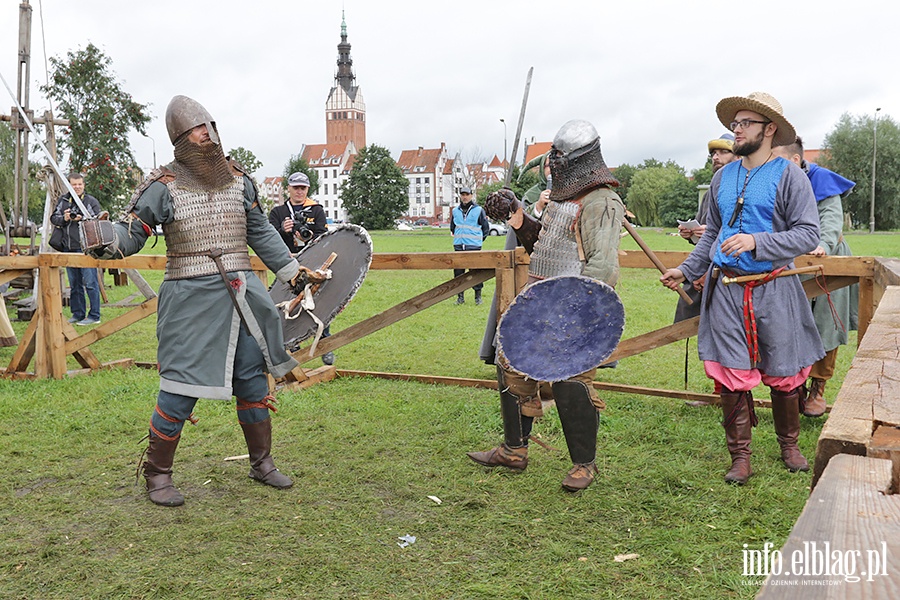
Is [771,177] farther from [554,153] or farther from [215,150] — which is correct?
[215,150]

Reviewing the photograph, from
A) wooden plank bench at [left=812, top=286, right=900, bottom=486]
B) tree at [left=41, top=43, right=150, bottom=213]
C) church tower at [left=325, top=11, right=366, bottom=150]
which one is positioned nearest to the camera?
wooden plank bench at [left=812, top=286, right=900, bottom=486]

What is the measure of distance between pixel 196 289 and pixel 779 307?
2660mm

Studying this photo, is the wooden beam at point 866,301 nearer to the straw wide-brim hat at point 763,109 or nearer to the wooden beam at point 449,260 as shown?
the straw wide-brim hat at point 763,109

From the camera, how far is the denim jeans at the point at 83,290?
907cm

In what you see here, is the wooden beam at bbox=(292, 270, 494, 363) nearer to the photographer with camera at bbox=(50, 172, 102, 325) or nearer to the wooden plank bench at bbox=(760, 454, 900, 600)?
the wooden plank bench at bbox=(760, 454, 900, 600)

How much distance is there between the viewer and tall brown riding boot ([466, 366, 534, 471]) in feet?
12.8

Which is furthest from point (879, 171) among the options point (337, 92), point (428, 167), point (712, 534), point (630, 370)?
point (337, 92)

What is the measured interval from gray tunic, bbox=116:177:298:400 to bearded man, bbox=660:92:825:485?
6.92 ft

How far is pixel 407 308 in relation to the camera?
17.7 feet

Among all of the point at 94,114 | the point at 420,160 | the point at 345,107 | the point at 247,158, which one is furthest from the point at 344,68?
the point at 94,114

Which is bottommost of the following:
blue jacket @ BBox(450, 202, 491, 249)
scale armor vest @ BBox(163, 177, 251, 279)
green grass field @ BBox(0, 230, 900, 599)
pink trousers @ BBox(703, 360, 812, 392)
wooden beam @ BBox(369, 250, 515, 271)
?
green grass field @ BBox(0, 230, 900, 599)

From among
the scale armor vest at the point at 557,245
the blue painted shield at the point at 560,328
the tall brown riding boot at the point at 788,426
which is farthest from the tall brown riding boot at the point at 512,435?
the tall brown riding boot at the point at 788,426

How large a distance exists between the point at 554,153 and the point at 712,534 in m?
1.86

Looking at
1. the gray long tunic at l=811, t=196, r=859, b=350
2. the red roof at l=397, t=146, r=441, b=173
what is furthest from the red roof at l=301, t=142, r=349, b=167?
the gray long tunic at l=811, t=196, r=859, b=350
